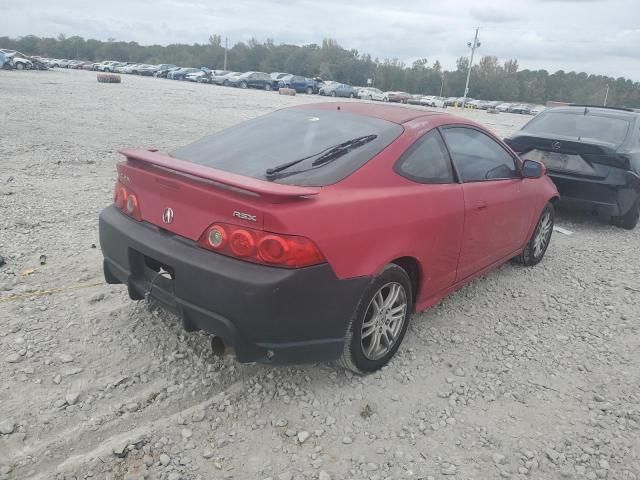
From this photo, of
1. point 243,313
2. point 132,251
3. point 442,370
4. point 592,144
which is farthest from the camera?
point 592,144

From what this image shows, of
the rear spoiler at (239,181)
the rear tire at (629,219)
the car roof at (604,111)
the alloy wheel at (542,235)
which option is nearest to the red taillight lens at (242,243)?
the rear spoiler at (239,181)

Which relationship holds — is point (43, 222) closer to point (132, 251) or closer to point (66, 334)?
point (66, 334)

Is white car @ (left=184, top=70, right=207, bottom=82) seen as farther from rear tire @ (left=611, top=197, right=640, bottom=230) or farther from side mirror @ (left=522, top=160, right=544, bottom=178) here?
side mirror @ (left=522, top=160, right=544, bottom=178)

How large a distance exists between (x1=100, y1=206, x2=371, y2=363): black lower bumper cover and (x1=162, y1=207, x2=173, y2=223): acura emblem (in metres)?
0.08

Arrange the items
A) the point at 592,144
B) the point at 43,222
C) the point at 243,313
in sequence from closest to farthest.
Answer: the point at 243,313
the point at 43,222
the point at 592,144

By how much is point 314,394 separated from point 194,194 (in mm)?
1297

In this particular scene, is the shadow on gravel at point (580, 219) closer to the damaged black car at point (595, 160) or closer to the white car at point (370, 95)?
the damaged black car at point (595, 160)

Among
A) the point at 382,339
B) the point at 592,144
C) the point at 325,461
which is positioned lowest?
the point at 325,461

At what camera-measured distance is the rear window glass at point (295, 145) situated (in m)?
2.83

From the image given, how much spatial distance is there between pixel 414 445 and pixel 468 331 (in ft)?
4.53

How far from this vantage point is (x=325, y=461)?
2428 millimetres

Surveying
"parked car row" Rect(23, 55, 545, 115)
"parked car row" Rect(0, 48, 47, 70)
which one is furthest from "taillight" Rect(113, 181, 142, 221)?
"parked car row" Rect(0, 48, 47, 70)

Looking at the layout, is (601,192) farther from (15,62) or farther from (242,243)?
(15,62)

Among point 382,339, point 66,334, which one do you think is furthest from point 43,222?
point 382,339
